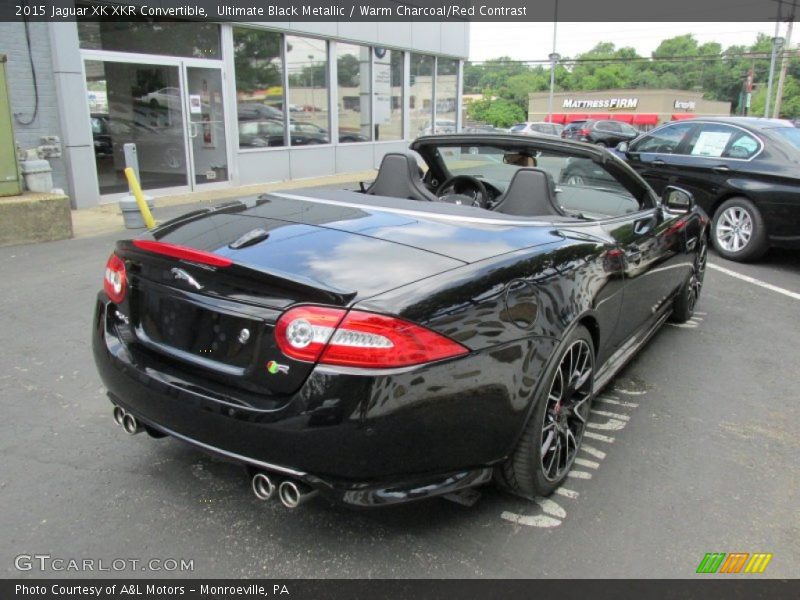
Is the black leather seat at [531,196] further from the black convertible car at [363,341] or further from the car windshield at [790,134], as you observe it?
the car windshield at [790,134]

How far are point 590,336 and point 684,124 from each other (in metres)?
6.68

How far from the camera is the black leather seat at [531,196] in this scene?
3381 mm

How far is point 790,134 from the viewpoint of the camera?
7738 mm

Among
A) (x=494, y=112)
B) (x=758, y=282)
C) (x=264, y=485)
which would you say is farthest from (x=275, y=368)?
(x=494, y=112)

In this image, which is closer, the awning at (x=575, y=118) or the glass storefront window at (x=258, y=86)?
the glass storefront window at (x=258, y=86)

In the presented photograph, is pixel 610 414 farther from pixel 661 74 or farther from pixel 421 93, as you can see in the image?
pixel 661 74

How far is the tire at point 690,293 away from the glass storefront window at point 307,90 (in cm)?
1085

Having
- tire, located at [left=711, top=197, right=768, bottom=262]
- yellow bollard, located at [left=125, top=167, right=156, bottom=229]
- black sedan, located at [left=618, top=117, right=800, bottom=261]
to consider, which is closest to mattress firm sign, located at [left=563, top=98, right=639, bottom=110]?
black sedan, located at [left=618, top=117, right=800, bottom=261]

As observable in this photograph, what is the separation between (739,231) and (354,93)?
36.6 ft

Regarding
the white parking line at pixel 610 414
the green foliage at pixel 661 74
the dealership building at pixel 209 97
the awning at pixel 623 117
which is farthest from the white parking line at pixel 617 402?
the green foliage at pixel 661 74
